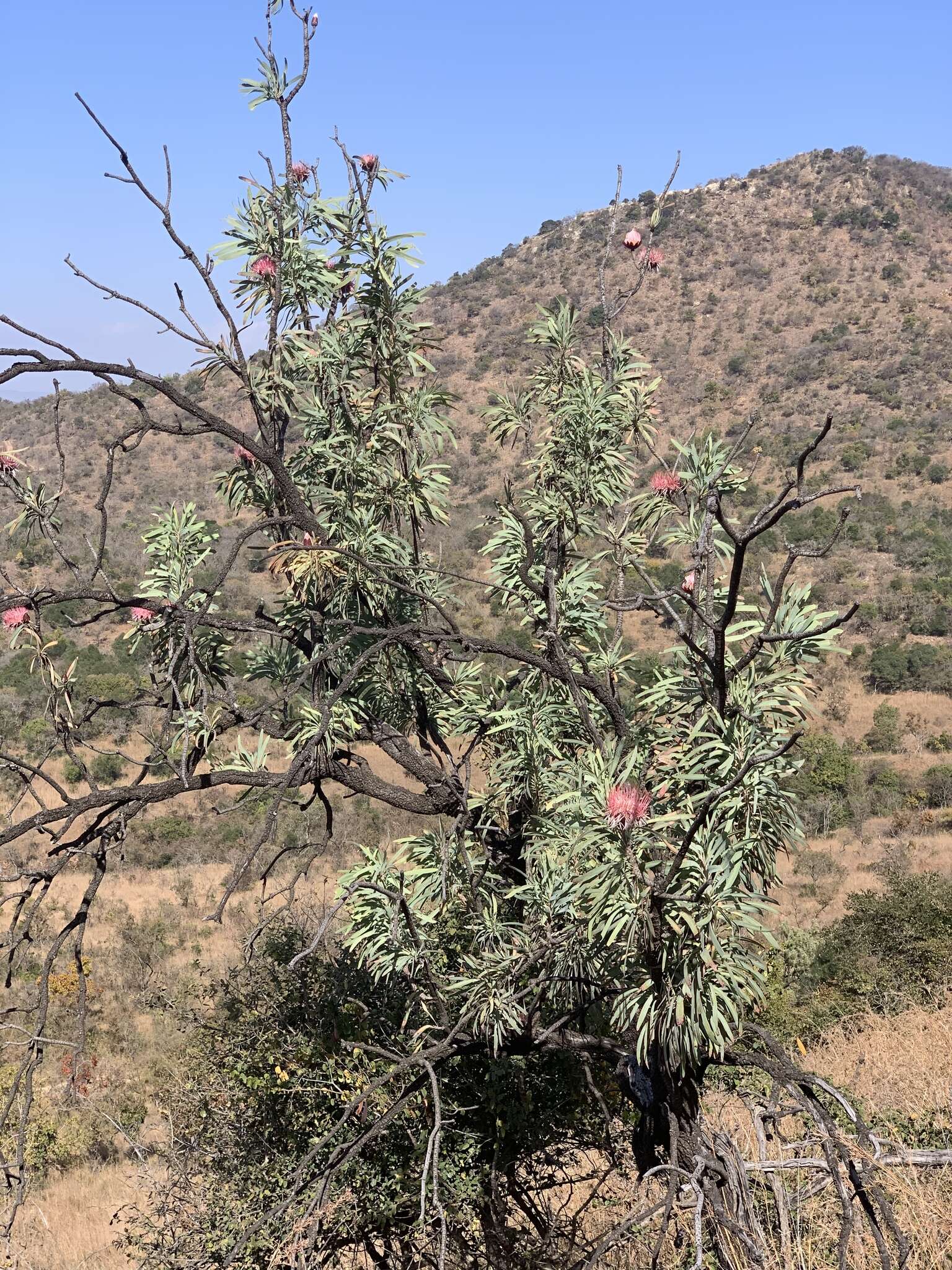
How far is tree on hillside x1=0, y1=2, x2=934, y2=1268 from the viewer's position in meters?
2.25

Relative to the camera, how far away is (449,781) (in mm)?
3109

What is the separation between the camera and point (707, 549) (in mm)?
2426

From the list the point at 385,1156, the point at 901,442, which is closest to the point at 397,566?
the point at 385,1156

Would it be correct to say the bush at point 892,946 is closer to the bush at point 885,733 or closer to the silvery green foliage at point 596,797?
the silvery green foliage at point 596,797

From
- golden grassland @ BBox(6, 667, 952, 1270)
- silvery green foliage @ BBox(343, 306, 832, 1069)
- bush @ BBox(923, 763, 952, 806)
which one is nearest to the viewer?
silvery green foliage @ BBox(343, 306, 832, 1069)

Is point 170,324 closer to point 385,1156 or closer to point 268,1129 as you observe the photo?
point 385,1156

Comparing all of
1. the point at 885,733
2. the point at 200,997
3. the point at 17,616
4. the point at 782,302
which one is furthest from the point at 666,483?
the point at 782,302

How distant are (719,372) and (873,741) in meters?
21.1

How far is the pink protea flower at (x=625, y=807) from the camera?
2061 millimetres

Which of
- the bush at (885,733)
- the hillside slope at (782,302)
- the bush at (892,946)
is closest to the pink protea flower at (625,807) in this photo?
the bush at (892,946)

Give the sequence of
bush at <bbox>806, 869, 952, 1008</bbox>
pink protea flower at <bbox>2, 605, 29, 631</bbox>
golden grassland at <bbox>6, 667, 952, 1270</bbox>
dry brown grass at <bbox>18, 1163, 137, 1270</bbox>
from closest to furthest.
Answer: pink protea flower at <bbox>2, 605, 29, 631</bbox>
golden grassland at <bbox>6, 667, 952, 1270</bbox>
dry brown grass at <bbox>18, 1163, 137, 1270</bbox>
bush at <bbox>806, 869, 952, 1008</bbox>

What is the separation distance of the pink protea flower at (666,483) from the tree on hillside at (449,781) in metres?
0.01

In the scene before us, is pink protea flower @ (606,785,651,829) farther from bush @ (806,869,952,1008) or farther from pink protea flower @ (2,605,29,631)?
bush @ (806,869,952,1008)

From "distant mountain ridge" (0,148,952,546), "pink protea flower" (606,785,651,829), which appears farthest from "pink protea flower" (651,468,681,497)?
"distant mountain ridge" (0,148,952,546)
